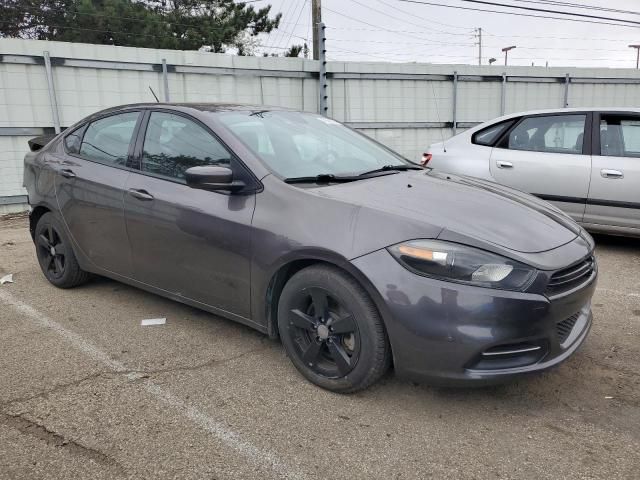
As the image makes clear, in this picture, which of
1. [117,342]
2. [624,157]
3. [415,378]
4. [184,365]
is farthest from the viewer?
[624,157]

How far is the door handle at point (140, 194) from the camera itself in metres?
3.34

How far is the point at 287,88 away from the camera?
1013 centimetres

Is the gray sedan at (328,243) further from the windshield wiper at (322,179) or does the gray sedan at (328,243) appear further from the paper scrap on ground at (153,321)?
the paper scrap on ground at (153,321)

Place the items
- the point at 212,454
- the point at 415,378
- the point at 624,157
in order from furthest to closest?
the point at 624,157 → the point at 415,378 → the point at 212,454

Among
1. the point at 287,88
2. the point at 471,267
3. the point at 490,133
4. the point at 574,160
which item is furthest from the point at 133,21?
the point at 471,267

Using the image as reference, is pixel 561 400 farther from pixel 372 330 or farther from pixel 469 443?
pixel 372 330

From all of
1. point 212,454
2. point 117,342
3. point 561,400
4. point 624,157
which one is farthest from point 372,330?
point 624,157

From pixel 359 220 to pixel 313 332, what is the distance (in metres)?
0.64

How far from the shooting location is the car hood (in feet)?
7.93

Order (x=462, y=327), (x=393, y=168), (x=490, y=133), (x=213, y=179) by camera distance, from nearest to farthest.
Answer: (x=462, y=327) < (x=213, y=179) < (x=393, y=168) < (x=490, y=133)

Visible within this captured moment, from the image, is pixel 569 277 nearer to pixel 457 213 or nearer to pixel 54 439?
pixel 457 213

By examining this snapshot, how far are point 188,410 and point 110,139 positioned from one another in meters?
2.24

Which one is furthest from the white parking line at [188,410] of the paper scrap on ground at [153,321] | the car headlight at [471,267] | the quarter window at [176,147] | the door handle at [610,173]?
the door handle at [610,173]

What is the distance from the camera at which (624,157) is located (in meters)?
5.23
